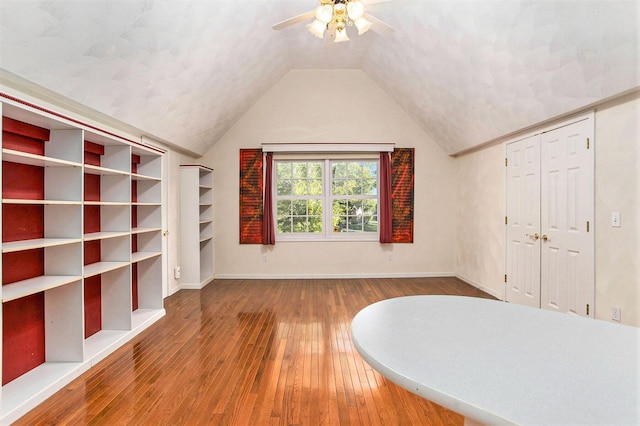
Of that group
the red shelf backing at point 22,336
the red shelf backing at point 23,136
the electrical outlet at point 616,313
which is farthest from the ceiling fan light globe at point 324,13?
the electrical outlet at point 616,313

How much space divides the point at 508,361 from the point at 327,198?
16.1 ft

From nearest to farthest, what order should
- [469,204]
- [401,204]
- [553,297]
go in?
[553,297] < [469,204] < [401,204]

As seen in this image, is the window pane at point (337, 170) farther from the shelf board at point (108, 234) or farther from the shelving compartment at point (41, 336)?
the shelving compartment at point (41, 336)

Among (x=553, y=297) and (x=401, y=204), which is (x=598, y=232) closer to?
(x=553, y=297)

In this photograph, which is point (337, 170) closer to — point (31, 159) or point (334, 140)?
point (334, 140)

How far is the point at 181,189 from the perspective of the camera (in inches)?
188

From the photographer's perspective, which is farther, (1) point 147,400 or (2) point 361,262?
(2) point 361,262

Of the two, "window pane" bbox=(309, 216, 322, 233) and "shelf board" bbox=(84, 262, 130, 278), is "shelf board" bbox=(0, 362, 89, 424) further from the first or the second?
"window pane" bbox=(309, 216, 322, 233)

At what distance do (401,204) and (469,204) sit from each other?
3.46ft

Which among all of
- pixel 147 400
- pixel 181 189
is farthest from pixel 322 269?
pixel 147 400

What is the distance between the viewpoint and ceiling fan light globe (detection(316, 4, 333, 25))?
2289 millimetres

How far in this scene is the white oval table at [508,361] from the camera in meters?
0.64

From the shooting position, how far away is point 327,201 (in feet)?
18.6

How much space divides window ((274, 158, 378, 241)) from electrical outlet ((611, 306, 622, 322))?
11.0 ft
